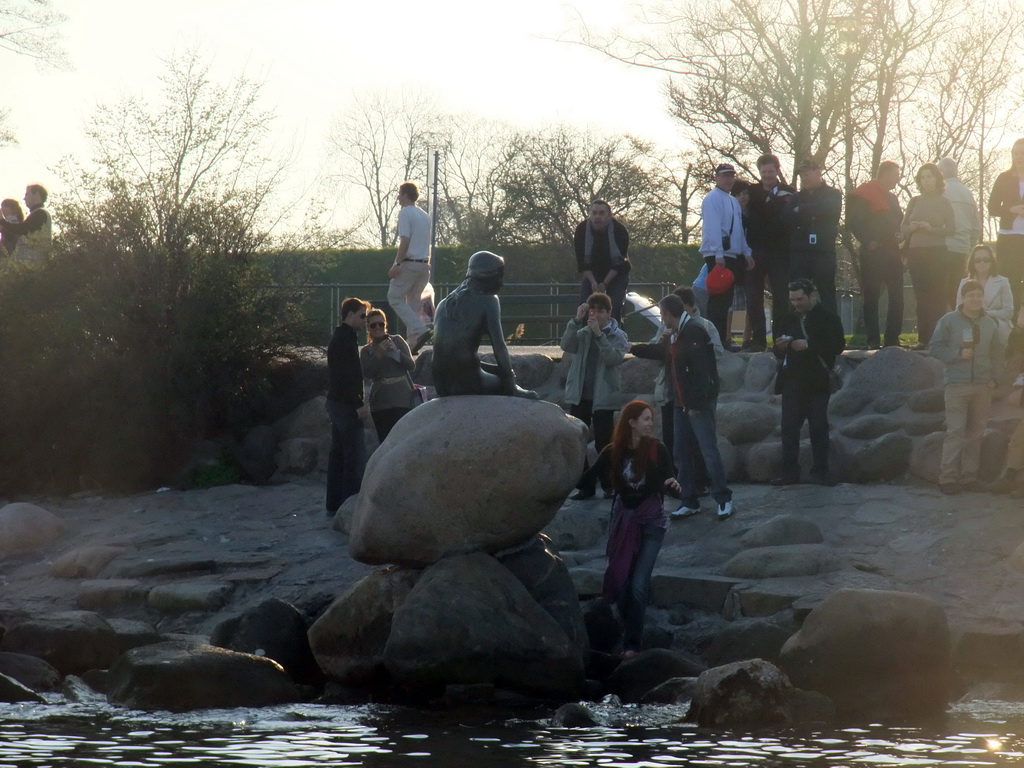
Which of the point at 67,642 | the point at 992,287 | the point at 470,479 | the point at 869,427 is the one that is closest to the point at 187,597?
the point at 67,642

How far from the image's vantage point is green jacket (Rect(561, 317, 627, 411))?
12406 mm

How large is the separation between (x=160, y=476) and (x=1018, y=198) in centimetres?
938

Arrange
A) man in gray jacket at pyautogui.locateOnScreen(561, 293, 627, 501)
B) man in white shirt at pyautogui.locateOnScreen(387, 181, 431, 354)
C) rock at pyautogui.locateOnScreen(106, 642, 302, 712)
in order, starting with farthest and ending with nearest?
man in white shirt at pyautogui.locateOnScreen(387, 181, 431, 354) < man in gray jacket at pyautogui.locateOnScreen(561, 293, 627, 501) < rock at pyautogui.locateOnScreen(106, 642, 302, 712)

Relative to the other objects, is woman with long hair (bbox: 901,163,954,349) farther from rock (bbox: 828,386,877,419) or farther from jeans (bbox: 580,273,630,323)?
jeans (bbox: 580,273,630,323)

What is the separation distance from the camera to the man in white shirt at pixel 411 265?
14.8 meters

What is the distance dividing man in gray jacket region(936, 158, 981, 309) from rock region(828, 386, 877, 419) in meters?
1.64

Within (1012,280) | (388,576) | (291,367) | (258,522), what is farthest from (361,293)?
(388,576)

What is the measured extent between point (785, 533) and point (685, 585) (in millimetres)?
1115

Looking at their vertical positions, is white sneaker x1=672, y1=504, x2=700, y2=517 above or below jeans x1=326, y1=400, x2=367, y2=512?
below

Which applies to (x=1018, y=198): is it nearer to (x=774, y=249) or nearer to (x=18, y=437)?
(x=774, y=249)

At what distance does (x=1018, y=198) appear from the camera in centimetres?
1373

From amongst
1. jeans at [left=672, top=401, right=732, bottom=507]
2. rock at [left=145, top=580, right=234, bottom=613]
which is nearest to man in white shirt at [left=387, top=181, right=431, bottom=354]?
jeans at [left=672, top=401, right=732, bottom=507]

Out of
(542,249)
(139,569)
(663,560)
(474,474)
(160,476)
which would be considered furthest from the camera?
(542,249)

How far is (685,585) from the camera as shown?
1083 centimetres
